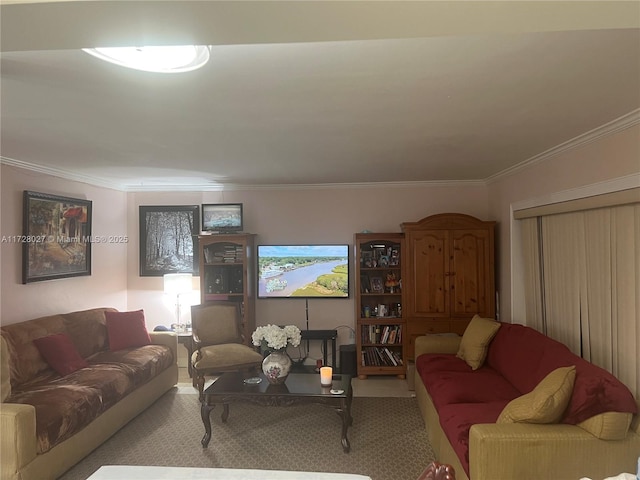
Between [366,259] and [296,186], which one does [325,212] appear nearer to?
[296,186]

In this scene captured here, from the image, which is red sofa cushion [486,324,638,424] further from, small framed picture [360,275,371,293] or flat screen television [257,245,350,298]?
flat screen television [257,245,350,298]

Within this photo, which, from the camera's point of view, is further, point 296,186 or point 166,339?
point 296,186

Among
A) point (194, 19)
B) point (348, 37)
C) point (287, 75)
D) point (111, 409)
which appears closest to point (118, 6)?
point (194, 19)

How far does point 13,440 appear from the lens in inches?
105

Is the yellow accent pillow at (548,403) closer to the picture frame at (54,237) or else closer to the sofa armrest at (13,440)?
the sofa armrest at (13,440)

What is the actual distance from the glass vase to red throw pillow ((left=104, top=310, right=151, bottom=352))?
1837 millimetres

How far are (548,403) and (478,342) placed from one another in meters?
1.64

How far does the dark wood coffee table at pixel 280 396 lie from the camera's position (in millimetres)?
3383

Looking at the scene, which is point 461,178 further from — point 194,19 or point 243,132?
point 194,19

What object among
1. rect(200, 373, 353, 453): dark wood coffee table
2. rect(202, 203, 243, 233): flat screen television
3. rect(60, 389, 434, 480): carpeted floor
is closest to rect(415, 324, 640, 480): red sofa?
rect(60, 389, 434, 480): carpeted floor

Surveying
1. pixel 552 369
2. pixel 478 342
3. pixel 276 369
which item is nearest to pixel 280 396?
pixel 276 369

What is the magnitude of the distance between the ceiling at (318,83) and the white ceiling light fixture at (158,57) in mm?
79

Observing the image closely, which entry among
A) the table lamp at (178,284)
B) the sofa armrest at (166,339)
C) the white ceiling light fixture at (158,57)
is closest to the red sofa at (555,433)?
the white ceiling light fixture at (158,57)

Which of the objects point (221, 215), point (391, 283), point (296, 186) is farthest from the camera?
point (296, 186)
